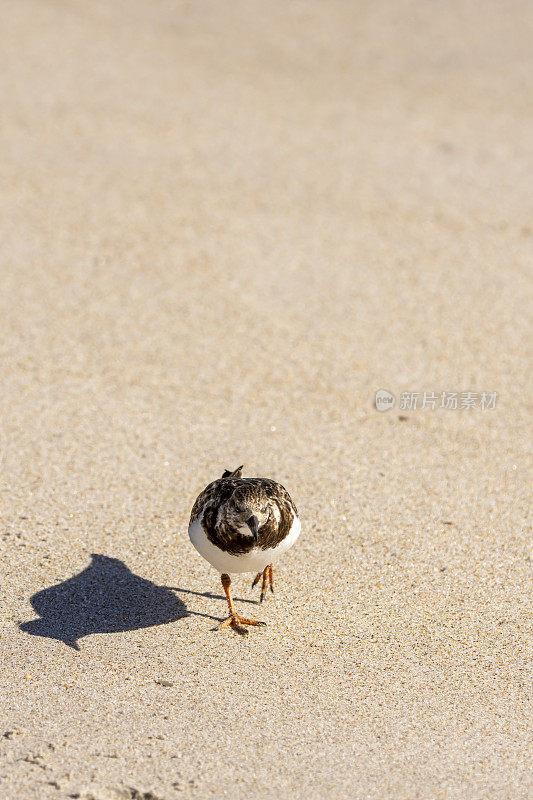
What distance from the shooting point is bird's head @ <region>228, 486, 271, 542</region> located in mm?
4512

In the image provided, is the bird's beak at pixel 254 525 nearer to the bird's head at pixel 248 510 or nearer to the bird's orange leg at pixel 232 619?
the bird's head at pixel 248 510

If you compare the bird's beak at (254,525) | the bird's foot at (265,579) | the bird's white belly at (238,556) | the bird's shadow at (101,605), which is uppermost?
the bird's beak at (254,525)

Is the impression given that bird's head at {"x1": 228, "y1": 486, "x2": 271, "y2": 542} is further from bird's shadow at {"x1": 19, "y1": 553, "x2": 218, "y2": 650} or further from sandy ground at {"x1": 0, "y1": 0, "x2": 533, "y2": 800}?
bird's shadow at {"x1": 19, "y1": 553, "x2": 218, "y2": 650}

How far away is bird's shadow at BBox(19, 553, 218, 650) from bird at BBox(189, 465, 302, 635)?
52 centimetres

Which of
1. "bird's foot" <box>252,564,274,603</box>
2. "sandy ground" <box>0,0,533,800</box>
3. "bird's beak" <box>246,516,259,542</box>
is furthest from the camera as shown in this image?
"bird's foot" <box>252,564,274,603</box>

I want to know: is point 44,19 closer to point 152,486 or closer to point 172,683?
point 152,486

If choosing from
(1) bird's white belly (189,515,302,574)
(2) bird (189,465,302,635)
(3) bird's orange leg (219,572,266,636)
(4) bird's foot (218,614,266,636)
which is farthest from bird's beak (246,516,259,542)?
(4) bird's foot (218,614,266,636)

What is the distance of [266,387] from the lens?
26.7 feet

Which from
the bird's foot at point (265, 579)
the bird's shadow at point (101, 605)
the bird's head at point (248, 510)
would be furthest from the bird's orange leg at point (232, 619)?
the bird's head at point (248, 510)

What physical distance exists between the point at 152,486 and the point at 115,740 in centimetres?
259

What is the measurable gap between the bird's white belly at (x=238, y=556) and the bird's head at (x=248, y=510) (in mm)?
152

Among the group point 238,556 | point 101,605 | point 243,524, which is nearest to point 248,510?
point 243,524

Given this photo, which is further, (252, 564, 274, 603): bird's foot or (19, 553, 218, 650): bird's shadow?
(252, 564, 274, 603): bird's foot

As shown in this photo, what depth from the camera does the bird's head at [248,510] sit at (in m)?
4.51
